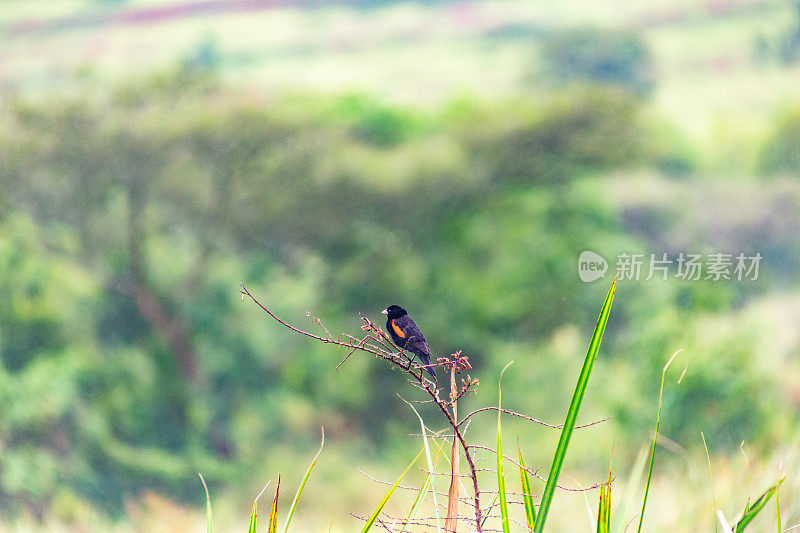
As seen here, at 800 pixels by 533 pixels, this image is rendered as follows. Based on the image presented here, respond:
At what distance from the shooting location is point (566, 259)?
3.28m

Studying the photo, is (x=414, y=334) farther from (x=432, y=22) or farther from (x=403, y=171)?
(x=432, y=22)

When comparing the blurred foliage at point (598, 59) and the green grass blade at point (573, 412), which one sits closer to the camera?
the green grass blade at point (573, 412)

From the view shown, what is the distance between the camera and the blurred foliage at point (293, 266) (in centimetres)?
306

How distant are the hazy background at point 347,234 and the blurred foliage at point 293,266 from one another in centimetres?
1

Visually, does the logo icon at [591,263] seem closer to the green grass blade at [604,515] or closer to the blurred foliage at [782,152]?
the blurred foliage at [782,152]

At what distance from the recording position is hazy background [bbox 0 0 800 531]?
10.1ft

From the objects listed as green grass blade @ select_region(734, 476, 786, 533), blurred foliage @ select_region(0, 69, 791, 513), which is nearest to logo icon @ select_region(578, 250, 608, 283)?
blurred foliage @ select_region(0, 69, 791, 513)

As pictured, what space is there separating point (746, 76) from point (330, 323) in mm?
2868

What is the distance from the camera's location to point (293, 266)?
323 cm

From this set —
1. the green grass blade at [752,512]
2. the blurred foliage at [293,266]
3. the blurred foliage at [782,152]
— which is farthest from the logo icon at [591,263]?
the green grass blade at [752,512]

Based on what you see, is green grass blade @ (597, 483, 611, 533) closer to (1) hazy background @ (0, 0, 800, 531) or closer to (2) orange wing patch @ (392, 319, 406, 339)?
(2) orange wing patch @ (392, 319, 406, 339)

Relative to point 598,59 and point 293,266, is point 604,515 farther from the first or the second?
point 598,59

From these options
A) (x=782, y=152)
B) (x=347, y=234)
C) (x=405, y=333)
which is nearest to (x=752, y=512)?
(x=405, y=333)

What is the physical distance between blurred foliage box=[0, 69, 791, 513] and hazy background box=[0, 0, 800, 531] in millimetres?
13
